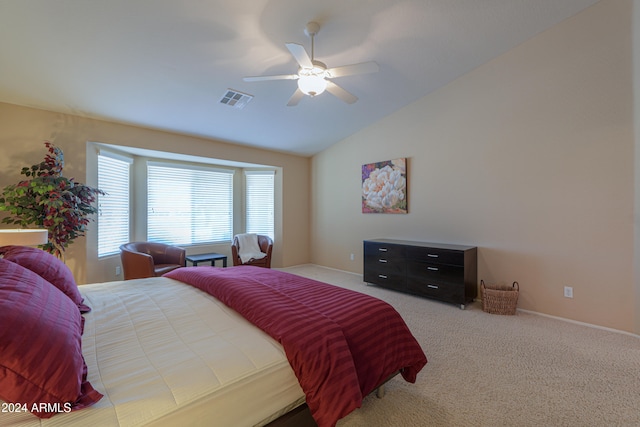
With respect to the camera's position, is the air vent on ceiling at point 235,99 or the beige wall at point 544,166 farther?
the air vent on ceiling at point 235,99

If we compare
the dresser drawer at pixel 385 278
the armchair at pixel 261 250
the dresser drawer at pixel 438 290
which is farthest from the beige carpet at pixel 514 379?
the armchair at pixel 261 250

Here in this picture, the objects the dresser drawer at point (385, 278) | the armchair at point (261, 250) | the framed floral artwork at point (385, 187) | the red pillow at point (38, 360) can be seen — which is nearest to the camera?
the red pillow at point (38, 360)

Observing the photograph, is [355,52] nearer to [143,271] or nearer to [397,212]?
[397,212]

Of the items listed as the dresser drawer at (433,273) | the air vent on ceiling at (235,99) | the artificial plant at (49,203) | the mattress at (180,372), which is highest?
the air vent on ceiling at (235,99)

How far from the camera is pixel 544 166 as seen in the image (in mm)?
3336

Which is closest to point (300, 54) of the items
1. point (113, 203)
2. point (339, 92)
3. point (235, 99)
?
point (339, 92)

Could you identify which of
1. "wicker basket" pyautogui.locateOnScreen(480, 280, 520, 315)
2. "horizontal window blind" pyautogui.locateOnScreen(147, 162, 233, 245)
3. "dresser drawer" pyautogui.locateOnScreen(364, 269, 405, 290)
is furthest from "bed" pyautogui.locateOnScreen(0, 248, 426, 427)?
"horizontal window blind" pyautogui.locateOnScreen(147, 162, 233, 245)

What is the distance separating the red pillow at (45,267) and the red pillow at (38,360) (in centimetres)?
57

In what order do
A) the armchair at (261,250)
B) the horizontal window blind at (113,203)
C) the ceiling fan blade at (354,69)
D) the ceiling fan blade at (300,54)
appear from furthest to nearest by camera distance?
the armchair at (261,250), the horizontal window blind at (113,203), the ceiling fan blade at (354,69), the ceiling fan blade at (300,54)

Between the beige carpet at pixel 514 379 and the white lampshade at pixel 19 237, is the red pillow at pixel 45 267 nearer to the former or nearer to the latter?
the white lampshade at pixel 19 237

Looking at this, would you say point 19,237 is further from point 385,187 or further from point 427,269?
point 385,187

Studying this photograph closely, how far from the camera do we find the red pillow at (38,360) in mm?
899

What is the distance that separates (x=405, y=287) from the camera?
4.14 metres

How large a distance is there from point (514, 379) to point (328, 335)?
5.56ft
